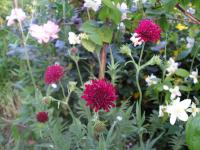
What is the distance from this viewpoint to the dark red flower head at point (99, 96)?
37.2 inches

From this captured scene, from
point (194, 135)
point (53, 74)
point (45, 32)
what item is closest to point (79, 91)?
point (53, 74)

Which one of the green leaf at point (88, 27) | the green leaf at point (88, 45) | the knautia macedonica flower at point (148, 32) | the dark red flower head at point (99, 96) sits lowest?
the dark red flower head at point (99, 96)

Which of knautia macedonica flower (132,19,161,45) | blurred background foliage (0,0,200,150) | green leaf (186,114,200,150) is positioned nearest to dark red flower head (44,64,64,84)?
blurred background foliage (0,0,200,150)

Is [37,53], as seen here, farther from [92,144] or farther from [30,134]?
[92,144]

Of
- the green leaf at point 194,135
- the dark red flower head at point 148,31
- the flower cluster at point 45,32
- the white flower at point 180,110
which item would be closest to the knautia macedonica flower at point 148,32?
the dark red flower head at point 148,31

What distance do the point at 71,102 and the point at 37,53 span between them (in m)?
0.32

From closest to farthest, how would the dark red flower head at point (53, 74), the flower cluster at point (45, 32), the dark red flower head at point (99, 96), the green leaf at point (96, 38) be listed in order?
the dark red flower head at point (99, 96) < the dark red flower head at point (53, 74) < the green leaf at point (96, 38) < the flower cluster at point (45, 32)

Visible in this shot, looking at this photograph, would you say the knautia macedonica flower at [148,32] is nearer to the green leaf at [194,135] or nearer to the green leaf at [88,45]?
the green leaf at [88,45]

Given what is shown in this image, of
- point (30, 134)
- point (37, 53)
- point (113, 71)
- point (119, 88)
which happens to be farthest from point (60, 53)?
point (113, 71)

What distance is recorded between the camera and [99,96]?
95 cm

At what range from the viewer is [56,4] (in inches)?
79.8

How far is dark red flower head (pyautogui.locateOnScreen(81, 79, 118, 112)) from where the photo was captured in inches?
37.2

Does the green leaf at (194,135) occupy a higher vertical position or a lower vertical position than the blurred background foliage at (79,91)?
higher

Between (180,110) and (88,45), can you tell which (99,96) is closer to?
(180,110)
